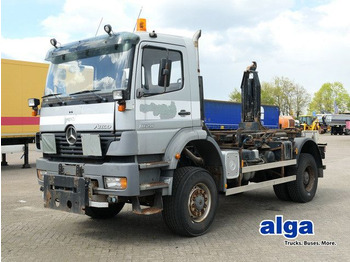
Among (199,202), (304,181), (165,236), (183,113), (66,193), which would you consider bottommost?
(165,236)

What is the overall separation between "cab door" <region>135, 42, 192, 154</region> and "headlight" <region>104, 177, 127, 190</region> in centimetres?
46

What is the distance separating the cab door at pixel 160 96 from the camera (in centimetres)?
570

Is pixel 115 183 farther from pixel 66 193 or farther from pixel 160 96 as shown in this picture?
pixel 160 96

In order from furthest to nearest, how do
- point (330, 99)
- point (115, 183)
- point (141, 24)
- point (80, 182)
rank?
1. point (330, 99)
2. point (141, 24)
3. point (80, 182)
4. point (115, 183)

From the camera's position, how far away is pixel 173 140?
608 cm

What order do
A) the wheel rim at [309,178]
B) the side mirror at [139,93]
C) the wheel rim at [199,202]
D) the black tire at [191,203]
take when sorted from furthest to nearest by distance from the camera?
the wheel rim at [309,178], the wheel rim at [199,202], the black tire at [191,203], the side mirror at [139,93]

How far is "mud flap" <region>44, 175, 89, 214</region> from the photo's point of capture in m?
5.71

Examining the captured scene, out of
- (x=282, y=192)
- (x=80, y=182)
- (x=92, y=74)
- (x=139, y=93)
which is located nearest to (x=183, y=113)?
(x=139, y=93)

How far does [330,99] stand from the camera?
75.7m

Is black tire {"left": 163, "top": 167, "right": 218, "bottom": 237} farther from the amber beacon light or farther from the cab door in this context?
the amber beacon light

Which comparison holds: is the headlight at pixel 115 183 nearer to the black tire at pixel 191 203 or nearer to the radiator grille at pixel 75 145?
the radiator grille at pixel 75 145

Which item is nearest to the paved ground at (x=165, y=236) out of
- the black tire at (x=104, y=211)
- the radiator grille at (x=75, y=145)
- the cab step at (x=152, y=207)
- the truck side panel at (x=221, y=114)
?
the black tire at (x=104, y=211)

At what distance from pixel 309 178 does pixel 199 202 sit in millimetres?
3867

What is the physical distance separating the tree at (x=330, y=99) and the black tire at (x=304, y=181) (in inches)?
2702
